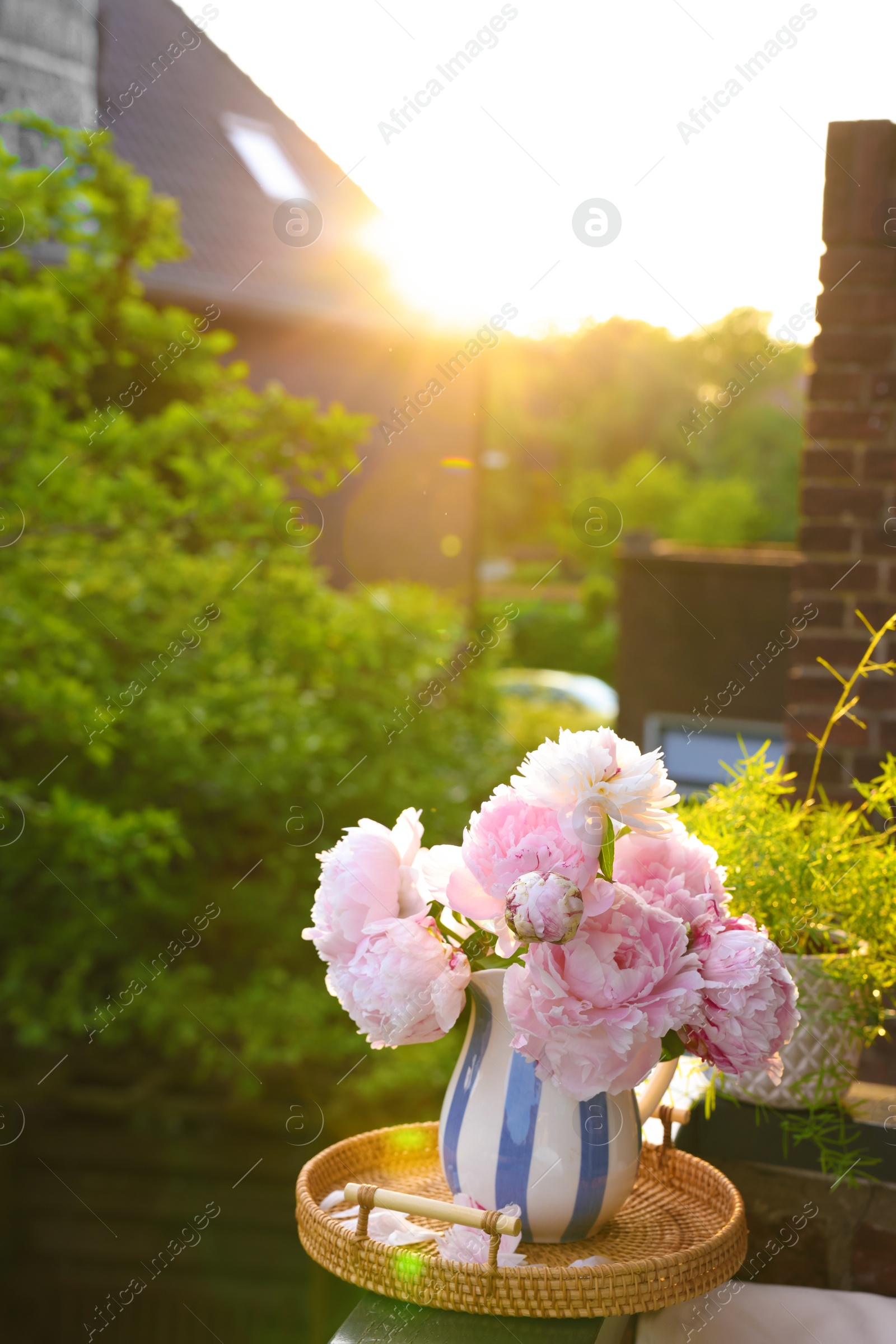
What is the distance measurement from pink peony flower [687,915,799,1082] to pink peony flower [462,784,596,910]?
0.16m

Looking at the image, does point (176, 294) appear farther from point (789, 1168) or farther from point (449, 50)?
point (789, 1168)

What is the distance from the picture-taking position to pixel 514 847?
989mm

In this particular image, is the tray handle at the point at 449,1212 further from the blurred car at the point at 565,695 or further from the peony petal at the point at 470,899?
the blurred car at the point at 565,695

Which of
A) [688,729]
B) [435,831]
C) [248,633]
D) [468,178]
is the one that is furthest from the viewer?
[688,729]

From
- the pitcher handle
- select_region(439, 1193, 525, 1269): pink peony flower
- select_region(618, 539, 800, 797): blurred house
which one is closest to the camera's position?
select_region(439, 1193, 525, 1269): pink peony flower

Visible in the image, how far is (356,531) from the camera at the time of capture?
9430 mm

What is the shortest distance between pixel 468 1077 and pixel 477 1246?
16 cm

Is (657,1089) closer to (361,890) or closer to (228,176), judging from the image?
(361,890)

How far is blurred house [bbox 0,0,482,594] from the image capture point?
6992 mm

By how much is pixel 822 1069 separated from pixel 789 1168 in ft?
0.63

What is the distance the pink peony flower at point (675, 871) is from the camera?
1048 mm

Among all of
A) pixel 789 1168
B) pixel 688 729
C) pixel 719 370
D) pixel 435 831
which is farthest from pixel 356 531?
pixel 719 370

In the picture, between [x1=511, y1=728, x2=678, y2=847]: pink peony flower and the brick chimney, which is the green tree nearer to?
the brick chimney

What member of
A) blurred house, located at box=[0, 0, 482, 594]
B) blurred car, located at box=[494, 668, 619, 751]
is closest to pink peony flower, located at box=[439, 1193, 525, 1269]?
blurred house, located at box=[0, 0, 482, 594]
